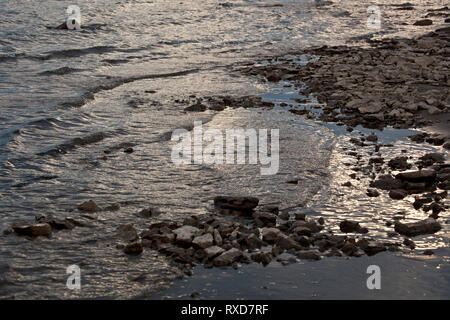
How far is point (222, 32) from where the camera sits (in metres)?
22.1

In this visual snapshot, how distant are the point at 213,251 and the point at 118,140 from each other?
4302mm

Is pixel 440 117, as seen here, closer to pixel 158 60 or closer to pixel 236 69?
pixel 236 69

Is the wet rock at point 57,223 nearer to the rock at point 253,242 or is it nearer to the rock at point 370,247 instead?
the rock at point 253,242

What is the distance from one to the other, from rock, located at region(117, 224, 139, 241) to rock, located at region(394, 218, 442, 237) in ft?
8.29

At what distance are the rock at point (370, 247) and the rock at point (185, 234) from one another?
152 centimetres

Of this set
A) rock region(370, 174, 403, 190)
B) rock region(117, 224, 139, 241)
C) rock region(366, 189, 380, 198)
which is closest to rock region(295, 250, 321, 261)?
rock region(117, 224, 139, 241)

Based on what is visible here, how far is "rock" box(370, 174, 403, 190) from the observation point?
7000 mm

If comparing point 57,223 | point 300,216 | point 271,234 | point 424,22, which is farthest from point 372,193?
point 424,22

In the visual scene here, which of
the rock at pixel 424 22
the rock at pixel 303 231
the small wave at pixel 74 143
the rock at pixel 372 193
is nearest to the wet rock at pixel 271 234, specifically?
the rock at pixel 303 231

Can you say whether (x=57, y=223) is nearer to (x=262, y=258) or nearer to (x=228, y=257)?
(x=228, y=257)

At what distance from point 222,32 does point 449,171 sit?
1575 cm

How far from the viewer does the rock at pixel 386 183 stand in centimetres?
700

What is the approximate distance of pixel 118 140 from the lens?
30.1ft

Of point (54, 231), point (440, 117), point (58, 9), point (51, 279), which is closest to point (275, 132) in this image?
point (440, 117)
